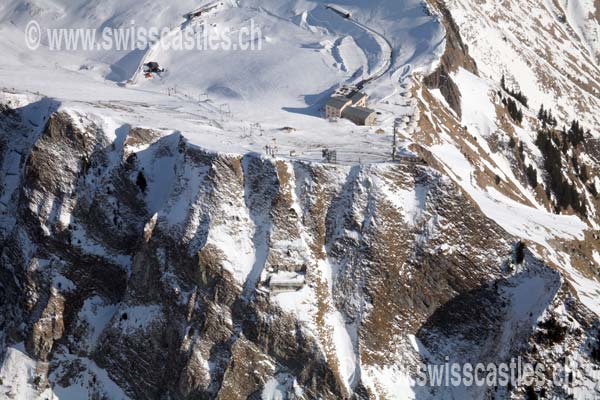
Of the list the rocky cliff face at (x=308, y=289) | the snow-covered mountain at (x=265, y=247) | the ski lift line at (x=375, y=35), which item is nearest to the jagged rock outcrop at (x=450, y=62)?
the snow-covered mountain at (x=265, y=247)

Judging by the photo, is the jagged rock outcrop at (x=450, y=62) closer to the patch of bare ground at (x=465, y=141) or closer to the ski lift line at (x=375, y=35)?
the patch of bare ground at (x=465, y=141)

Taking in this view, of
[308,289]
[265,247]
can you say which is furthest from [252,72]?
[308,289]

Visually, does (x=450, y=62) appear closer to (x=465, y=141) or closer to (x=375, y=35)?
(x=375, y=35)

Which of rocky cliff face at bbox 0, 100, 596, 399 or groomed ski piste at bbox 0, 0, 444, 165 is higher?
groomed ski piste at bbox 0, 0, 444, 165

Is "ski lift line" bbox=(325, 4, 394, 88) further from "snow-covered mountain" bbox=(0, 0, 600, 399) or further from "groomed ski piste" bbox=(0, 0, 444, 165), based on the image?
"snow-covered mountain" bbox=(0, 0, 600, 399)

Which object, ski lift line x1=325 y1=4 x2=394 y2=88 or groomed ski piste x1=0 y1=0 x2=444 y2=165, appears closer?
groomed ski piste x1=0 y1=0 x2=444 y2=165

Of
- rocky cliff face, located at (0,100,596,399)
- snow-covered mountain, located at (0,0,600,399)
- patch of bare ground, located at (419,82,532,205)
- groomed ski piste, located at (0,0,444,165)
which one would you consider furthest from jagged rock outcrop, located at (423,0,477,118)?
rocky cliff face, located at (0,100,596,399)

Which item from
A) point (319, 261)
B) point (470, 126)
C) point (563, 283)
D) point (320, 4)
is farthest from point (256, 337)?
point (320, 4)
